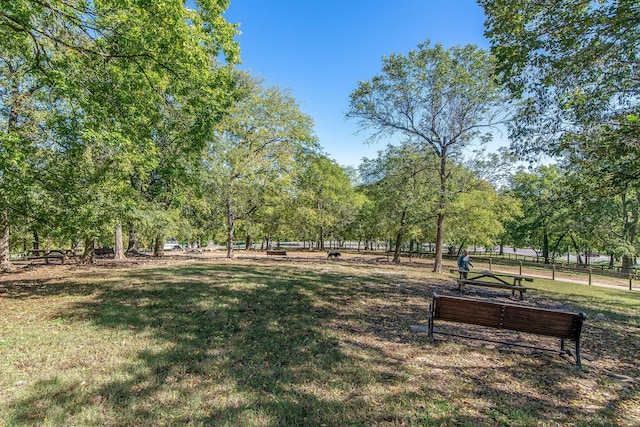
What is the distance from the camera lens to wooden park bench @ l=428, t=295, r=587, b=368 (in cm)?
482

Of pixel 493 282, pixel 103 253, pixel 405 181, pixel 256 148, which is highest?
pixel 256 148

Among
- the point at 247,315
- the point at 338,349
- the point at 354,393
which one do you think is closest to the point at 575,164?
the point at 338,349

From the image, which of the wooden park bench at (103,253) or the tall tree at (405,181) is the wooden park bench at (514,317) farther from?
the wooden park bench at (103,253)

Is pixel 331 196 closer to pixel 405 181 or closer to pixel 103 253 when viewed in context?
pixel 405 181

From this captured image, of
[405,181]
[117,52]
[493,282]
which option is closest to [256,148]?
[405,181]

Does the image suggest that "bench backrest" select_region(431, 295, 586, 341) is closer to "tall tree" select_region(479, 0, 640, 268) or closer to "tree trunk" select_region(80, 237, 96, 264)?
"tall tree" select_region(479, 0, 640, 268)

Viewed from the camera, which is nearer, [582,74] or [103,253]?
[582,74]

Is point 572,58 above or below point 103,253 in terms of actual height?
above

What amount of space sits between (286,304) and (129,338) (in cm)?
347

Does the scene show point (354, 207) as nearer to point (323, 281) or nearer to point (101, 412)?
point (323, 281)

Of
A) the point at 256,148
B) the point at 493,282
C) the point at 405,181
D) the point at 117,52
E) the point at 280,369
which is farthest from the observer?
the point at 256,148

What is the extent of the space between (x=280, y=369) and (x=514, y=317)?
3900mm

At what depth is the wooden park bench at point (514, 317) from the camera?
482 cm

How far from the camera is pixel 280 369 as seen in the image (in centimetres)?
418
